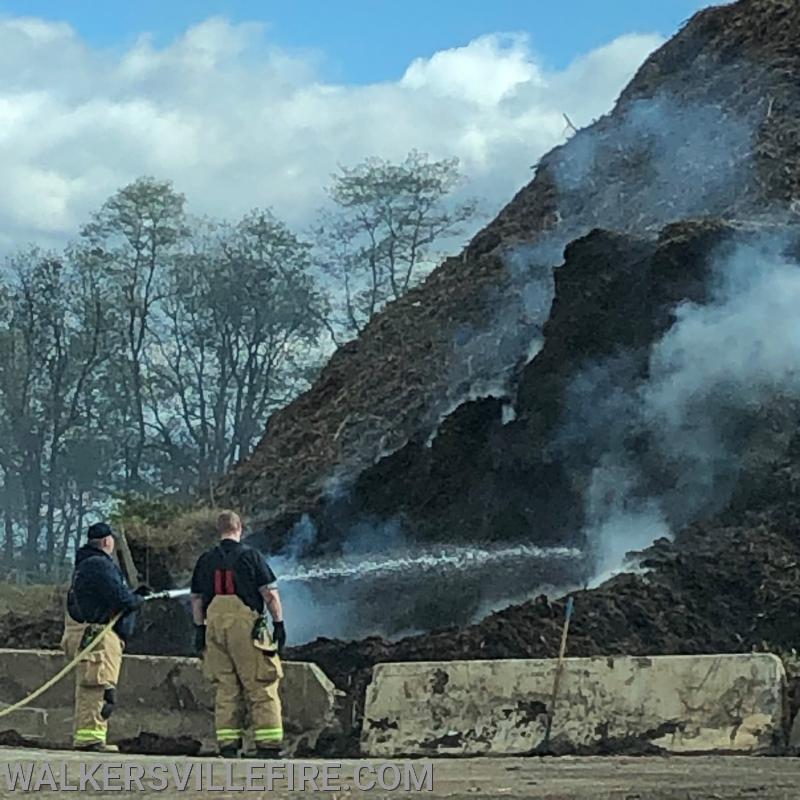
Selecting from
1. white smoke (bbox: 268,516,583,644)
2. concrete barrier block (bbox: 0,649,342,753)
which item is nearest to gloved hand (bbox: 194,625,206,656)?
concrete barrier block (bbox: 0,649,342,753)

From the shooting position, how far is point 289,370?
42.1 metres

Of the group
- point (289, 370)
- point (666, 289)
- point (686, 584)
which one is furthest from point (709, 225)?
point (289, 370)

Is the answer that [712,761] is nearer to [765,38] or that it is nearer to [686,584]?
[686,584]

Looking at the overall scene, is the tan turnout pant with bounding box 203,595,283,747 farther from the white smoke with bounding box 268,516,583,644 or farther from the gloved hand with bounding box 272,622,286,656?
the white smoke with bounding box 268,516,583,644

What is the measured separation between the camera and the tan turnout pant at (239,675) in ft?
30.1

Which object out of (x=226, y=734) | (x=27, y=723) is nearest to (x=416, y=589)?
(x=27, y=723)

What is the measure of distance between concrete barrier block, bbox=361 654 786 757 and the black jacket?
5.52 ft

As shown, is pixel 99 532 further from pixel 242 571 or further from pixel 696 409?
pixel 696 409

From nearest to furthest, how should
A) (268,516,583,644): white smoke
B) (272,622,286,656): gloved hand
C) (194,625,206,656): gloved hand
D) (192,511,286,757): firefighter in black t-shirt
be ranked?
1. (272,622,286,656): gloved hand
2. (192,511,286,757): firefighter in black t-shirt
3. (194,625,206,656): gloved hand
4. (268,516,583,644): white smoke

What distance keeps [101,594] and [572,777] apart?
3714 millimetres

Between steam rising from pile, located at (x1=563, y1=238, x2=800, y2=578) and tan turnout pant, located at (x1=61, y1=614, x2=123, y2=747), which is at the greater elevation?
steam rising from pile, located at (x1=563, y1=238, x2=800, y2=578)

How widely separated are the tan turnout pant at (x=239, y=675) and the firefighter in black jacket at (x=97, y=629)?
2.66 ft

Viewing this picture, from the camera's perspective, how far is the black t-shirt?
30.3 feet

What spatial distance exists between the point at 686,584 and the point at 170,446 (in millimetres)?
Answer: 31372
